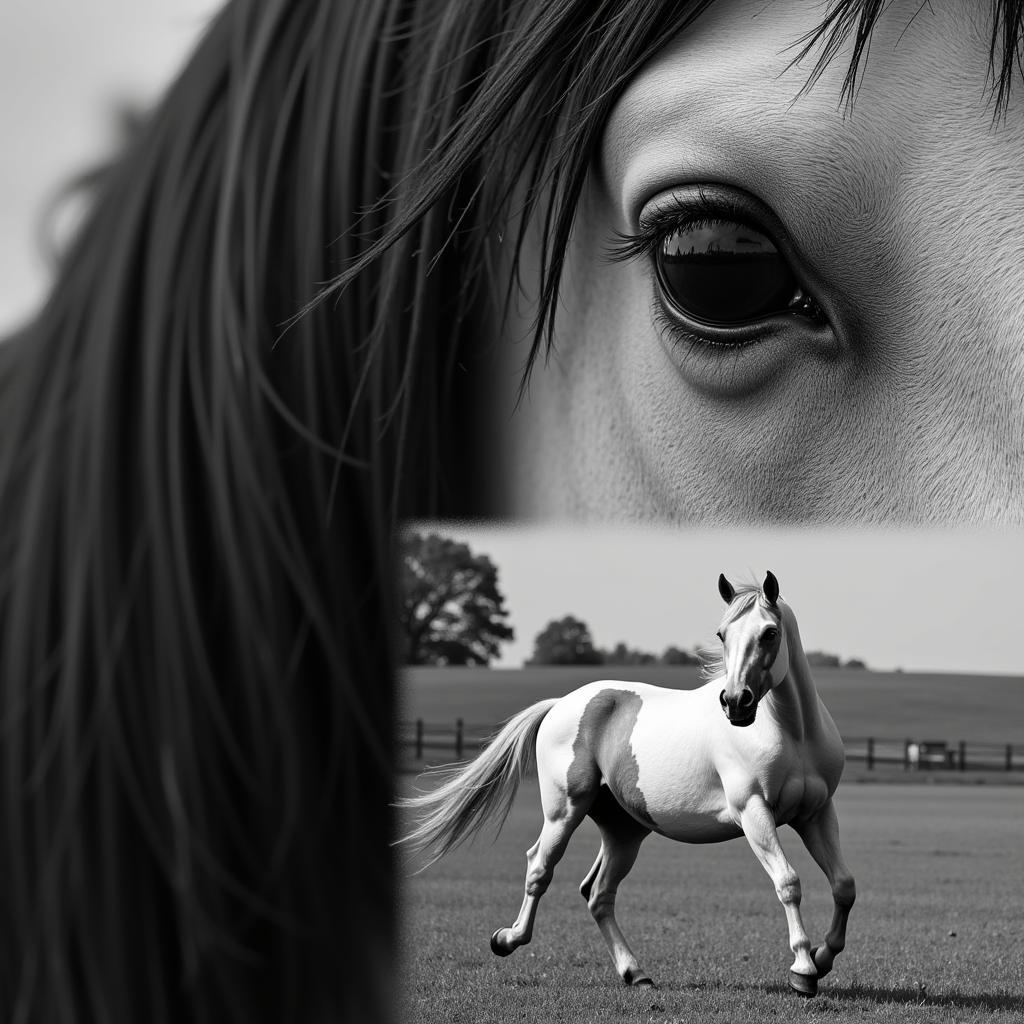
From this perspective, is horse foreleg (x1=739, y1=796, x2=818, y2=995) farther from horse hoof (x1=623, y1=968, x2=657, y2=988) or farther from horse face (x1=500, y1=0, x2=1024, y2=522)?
horse face (x1=500, y1=0, x2=1024, y2=522)

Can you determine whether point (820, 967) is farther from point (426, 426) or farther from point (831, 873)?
point (426, 426)

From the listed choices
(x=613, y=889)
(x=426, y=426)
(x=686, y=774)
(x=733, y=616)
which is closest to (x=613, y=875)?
(x=613, y=889)

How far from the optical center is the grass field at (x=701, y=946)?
0.81 metres

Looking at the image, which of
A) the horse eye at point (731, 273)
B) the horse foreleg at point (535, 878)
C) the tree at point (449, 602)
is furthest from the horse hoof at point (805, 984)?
the horse eye at point (731, 273)

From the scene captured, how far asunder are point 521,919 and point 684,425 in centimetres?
41

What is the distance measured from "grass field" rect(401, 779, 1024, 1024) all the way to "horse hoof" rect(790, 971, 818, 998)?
0.6 inches

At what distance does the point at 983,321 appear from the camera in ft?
2.05

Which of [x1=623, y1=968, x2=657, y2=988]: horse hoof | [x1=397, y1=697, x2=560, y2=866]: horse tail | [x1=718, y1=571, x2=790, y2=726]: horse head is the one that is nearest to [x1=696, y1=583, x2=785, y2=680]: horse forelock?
[x1=718, y1=571, x2=790, y2=726]: horse head

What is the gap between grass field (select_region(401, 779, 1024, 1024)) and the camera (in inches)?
32.0

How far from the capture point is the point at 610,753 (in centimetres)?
106

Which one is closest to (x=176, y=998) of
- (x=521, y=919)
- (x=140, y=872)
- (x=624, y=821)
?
(x=140, y=872)

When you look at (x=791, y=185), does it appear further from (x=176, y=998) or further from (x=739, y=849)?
(x=739, y=849)

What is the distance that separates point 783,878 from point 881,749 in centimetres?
90

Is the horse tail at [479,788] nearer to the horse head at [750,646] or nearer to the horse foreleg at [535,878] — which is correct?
the horse foreleg at [535,878]
